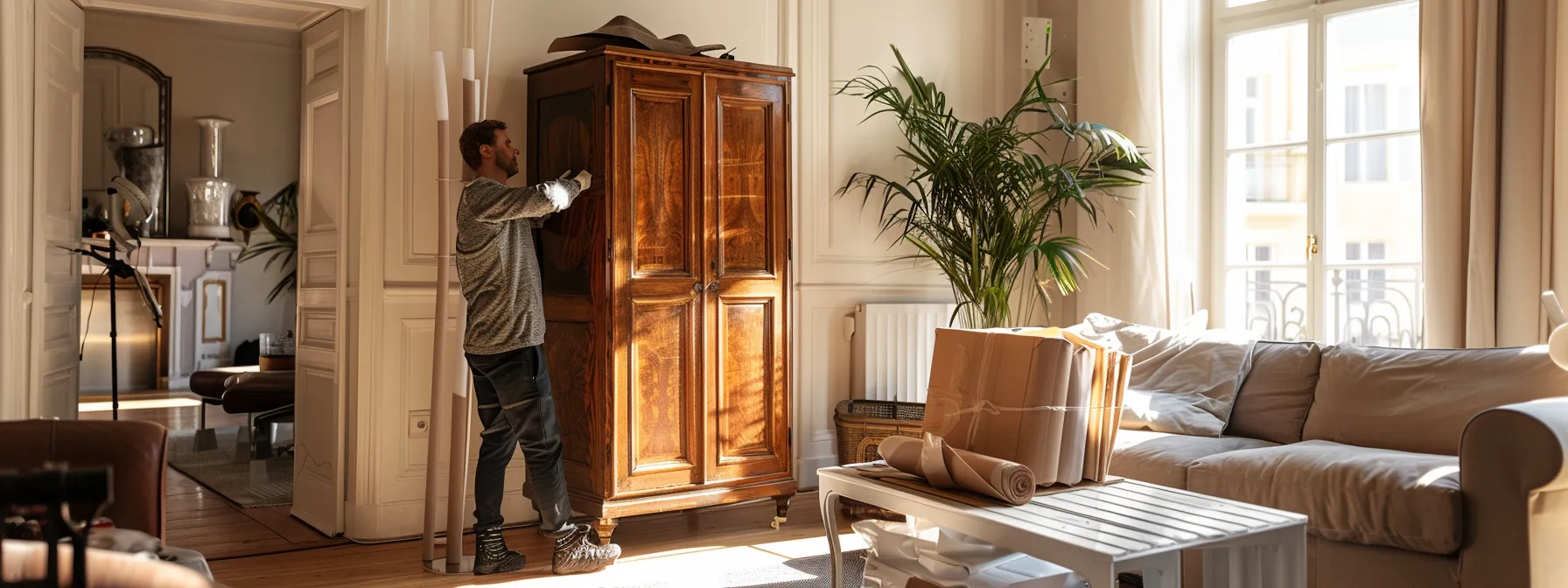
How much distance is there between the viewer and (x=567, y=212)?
401 cm

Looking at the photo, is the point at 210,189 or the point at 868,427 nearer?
the point at 868,427

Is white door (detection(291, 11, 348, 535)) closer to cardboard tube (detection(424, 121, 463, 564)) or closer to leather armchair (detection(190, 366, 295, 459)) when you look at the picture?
cardboard tube (detection(424, 121, 463, 564))

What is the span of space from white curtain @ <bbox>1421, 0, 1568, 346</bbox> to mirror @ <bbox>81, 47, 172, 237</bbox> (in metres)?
8.73

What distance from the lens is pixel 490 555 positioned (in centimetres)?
365

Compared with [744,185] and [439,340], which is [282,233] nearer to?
[439,340]

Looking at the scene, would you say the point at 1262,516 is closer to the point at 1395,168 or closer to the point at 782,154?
the point at 782,154

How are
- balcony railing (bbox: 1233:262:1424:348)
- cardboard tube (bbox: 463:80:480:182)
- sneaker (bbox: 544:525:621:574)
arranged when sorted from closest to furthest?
sneaker (bbox: 544:525:621:574) < cardboard tube (bbox: 463:80:480:182) < balcony railing (bbox: 1233:262:1424:348)

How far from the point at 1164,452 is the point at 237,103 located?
871 cm

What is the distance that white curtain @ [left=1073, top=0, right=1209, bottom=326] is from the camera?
504 cm

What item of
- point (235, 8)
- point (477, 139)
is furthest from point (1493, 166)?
point (235, 8)

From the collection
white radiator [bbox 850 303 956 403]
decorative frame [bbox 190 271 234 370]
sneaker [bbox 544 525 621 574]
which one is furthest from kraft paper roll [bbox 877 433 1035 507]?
decorative frame [bbox 190 271 234 370]

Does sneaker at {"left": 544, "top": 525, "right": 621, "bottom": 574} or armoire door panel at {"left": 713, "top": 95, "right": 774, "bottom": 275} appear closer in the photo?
sneaker at {"left": 544, "top": 525, "right": 621, "bottom": 574}

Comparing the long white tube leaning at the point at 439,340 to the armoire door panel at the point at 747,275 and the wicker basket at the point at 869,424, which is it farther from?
the wicker basket at the point at 869,424

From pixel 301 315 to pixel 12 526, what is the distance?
2.95 metres
